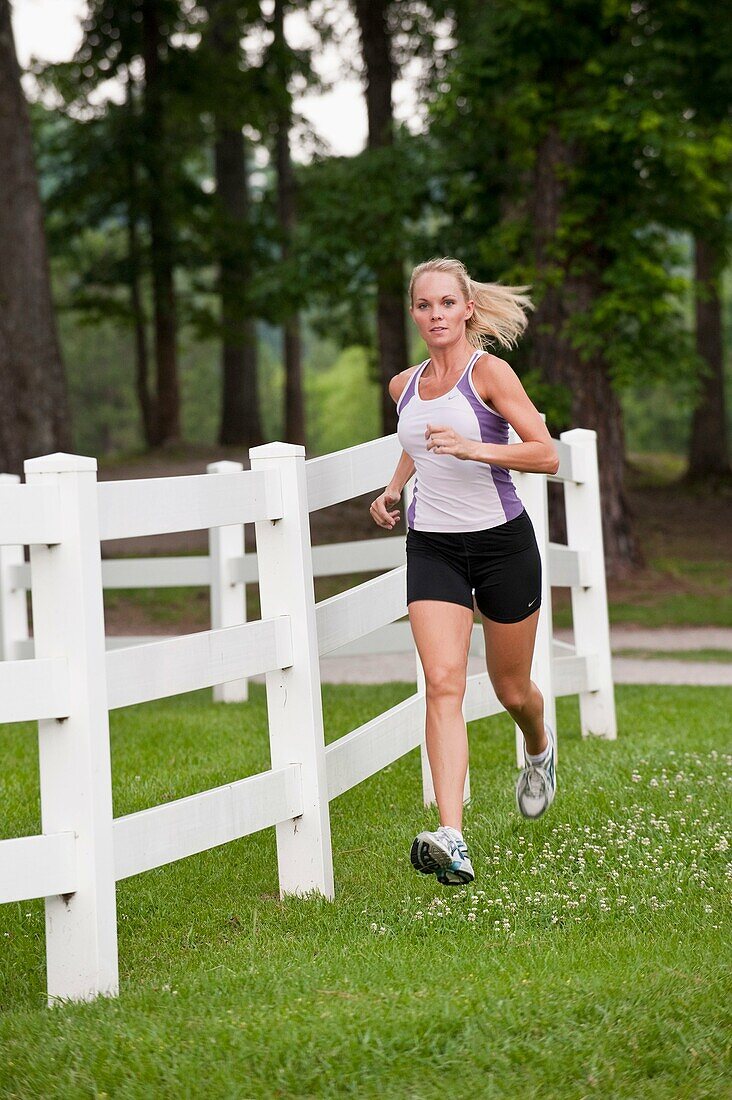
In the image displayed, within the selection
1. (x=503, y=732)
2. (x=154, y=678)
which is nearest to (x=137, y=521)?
(x=154, y=678)

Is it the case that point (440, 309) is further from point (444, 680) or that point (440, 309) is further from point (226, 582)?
point (226, 582)

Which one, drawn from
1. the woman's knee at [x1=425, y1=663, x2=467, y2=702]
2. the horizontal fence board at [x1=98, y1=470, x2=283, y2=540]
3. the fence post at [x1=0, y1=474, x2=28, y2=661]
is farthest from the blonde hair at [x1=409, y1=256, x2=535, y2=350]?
the fence post at [x1=0, y1=474, x2=28, y2=661]

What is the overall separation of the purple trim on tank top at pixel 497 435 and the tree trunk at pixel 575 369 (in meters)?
13.0

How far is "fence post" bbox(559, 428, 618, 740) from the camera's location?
8.34m

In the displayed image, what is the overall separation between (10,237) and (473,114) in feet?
20.8

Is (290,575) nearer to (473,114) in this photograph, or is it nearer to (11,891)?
(11,891)

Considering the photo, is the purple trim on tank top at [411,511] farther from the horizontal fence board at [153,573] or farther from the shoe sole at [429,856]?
the horizontal fence board at [153,573]

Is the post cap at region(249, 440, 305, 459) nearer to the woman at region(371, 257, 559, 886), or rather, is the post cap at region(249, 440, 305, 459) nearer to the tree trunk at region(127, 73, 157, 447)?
the woman at region(371, 257, 559, 886)

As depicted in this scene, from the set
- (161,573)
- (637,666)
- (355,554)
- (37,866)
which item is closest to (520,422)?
(37,866)

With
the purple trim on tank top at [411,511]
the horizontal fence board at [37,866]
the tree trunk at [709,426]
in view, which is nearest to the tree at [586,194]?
the tree trunk at [709,426]

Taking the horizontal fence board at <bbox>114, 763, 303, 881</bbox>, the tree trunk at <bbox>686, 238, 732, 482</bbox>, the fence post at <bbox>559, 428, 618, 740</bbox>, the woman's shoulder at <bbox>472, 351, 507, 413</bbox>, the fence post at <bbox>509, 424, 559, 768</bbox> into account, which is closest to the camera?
the horizontal fence board at <bbox>114, 763, 303, 881</bbox>

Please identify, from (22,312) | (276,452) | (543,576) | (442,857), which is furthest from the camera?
(22,312)

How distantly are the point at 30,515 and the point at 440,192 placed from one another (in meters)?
18.1

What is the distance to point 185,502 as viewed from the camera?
448cm
